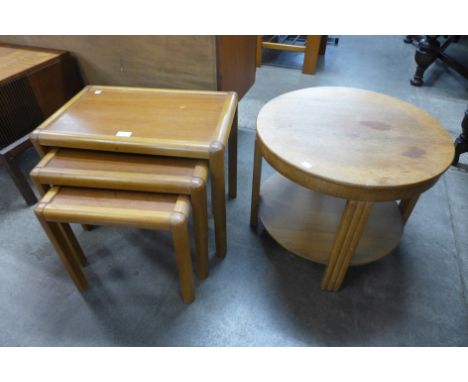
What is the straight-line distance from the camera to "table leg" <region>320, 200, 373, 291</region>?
0.89 meters

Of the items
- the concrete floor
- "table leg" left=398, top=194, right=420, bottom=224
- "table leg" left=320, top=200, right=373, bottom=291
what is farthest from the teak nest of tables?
"table leg" left=398, top=194, right=420, bottom=224

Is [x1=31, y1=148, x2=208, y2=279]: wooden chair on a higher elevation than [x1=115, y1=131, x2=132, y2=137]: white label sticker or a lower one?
lower

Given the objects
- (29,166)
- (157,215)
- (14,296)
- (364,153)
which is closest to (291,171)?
(364,153)

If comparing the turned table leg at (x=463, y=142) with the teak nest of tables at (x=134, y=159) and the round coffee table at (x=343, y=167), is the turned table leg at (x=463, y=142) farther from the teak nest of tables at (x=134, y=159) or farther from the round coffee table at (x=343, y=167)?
the teak nest of tables at (x=134, y=159)

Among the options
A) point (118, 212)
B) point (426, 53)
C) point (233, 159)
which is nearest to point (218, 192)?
point (118, 212)

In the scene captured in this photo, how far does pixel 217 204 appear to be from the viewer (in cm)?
111

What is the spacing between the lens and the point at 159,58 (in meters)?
1.47

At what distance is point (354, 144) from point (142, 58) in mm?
1131

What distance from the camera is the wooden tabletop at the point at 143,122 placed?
101 centimetres

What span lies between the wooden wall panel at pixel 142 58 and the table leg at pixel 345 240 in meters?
0.93

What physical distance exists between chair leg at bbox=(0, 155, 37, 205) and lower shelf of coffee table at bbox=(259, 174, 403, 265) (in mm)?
1215

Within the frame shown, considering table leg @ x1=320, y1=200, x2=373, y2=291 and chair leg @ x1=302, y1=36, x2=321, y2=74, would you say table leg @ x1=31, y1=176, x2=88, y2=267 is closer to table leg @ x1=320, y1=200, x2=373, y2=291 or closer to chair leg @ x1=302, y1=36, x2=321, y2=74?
table leg @ x1=320, y1=200, x2=373, y2=291

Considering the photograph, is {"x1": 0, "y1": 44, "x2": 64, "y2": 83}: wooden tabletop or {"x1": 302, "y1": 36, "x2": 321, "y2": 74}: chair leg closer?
{"x1": 0, "y1": 44, "x2": 64, "y2": 83}: wooden tabletop

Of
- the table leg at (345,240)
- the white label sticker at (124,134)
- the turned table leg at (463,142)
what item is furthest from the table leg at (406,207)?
the white label sticker at (124,134)
